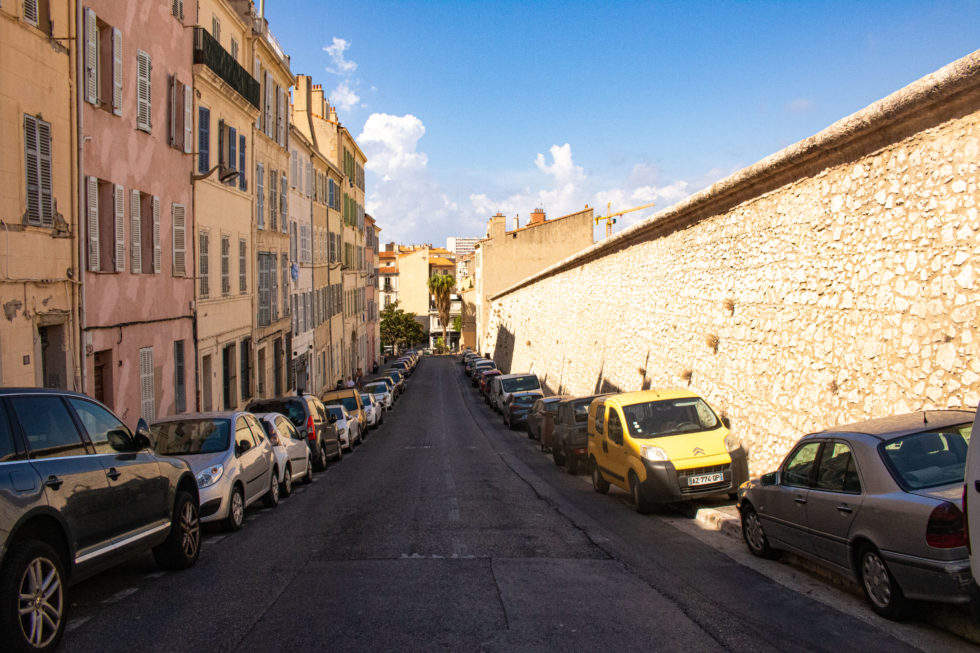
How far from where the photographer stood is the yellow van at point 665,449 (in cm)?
1124

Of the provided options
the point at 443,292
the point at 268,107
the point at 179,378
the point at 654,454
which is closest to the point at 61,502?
the point at 654,454

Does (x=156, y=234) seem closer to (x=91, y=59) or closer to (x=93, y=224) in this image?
(x=93, y=224)

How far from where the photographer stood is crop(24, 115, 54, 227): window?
483 inches

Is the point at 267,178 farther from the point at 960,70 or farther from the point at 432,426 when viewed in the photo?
the point at 960,70

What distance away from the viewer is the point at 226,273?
76.8ft

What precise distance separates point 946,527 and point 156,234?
16422 mm

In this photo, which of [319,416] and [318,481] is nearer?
[318,481]

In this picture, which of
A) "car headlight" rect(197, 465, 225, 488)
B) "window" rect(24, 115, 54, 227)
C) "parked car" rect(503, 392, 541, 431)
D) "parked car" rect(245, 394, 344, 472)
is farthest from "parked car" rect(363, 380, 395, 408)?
"car headlight" rect(197, 465, 225, 488)

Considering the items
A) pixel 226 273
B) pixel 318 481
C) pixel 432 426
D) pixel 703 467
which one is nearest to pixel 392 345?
pixel 432 426

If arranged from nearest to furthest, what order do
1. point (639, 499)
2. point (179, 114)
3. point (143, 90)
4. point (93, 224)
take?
point (639, 499)
point (93, 224)
point (143, 90)
point (179, 114)

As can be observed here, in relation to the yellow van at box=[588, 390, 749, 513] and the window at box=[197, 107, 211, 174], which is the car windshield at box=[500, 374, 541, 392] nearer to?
the window at box=[197, 107, 211, 174]

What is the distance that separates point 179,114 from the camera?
62.8ft

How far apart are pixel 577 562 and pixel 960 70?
19.9 ft

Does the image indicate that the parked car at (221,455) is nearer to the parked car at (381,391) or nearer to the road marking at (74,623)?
the road marking at (74,623)
